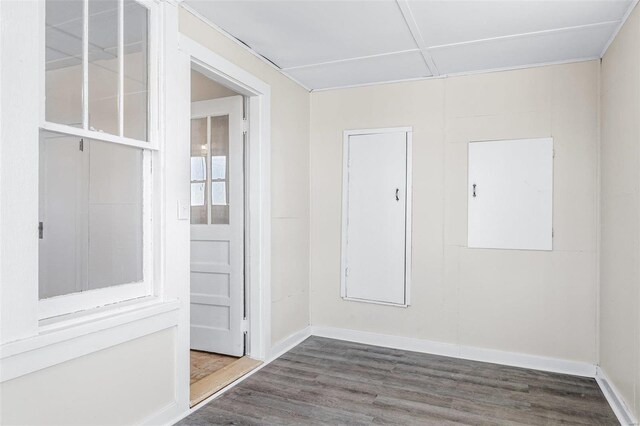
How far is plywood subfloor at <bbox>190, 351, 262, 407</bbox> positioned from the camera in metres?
2.83

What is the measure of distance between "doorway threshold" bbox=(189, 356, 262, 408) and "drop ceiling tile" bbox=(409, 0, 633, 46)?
2.78 m

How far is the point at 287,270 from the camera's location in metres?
3.80

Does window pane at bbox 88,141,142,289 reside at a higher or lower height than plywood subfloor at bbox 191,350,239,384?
higher

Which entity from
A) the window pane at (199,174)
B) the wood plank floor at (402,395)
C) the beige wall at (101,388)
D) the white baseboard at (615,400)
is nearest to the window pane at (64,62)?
the beige wall at (101,388)

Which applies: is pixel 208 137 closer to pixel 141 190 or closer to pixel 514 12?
pixel 141 190

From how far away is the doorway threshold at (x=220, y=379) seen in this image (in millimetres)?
2789

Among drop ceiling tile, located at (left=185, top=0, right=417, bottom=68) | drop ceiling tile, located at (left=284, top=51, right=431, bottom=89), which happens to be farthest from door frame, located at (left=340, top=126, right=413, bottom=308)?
drop ceiling tile, located at (left=185, top=0, right=417, bottom=68)

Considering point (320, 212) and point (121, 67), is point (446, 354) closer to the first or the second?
point (320, 212)

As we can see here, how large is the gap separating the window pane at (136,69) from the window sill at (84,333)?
935 mm

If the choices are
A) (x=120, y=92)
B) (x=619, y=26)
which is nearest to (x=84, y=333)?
(x=120, y=92)

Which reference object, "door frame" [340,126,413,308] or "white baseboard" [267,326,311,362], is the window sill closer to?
"white baseboard" [267,326,311,362]

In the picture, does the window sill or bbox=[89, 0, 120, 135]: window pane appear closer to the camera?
the window sill

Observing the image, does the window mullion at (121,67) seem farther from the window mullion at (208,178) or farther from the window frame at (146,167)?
the window mullion at (208,178)

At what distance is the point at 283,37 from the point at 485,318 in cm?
278
